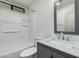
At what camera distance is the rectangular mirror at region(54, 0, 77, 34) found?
124 centimetres

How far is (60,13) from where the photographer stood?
59.0 inches

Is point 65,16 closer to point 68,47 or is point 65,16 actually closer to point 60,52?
point 68,47

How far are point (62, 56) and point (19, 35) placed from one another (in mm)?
1897

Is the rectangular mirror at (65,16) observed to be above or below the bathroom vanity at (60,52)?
above

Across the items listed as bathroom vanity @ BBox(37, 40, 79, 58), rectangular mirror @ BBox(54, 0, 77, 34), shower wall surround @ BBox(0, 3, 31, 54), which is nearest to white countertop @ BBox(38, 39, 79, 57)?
bathroom vanity @ BBox(37, 40, 79, 58)

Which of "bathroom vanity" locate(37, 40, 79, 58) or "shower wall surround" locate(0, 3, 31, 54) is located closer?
"bathroom vanity" locate(37, 40, 79, 58)

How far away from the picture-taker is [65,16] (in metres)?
1.39

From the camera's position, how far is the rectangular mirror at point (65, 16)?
4.06ft

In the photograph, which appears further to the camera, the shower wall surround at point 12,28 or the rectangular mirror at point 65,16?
the shower wall surround at point 12,28

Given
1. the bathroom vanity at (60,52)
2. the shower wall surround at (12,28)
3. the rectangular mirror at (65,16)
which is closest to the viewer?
the bathroom vanity at (60,52)

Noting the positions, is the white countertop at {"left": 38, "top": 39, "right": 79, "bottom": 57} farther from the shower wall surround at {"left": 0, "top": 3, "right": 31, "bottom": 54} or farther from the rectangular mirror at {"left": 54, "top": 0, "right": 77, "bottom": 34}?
the shower wall surround at {"left": 0, "top": 3, "right": 31, "bottom": 54}

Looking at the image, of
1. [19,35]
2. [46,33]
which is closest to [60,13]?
[46,33]

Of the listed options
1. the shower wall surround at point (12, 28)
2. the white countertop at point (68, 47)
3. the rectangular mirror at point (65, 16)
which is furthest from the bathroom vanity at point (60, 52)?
the shower wall surround at point (12, 28)

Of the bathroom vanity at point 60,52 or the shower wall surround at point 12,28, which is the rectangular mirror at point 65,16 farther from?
the shower wall surround at point 12,28
